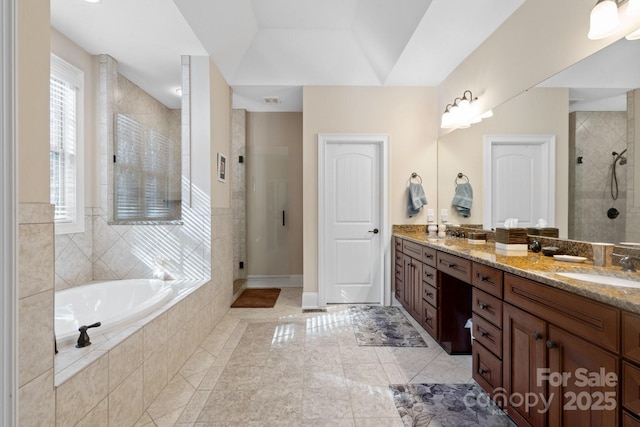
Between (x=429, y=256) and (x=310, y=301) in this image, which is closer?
(x=429, y=256)

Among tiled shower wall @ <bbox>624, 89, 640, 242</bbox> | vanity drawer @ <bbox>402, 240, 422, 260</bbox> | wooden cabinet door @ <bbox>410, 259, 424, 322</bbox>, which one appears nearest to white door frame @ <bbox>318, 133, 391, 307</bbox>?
vanity drawer @ <bbox>402, 240, 422, 260</bbox>

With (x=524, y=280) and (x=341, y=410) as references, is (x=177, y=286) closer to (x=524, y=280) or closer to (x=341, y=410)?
(x=341, y=410)

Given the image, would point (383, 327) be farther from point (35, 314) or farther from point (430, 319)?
point (35, 314)

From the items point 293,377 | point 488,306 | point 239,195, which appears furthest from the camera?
point 239,195

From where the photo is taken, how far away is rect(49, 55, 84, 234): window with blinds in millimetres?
2393

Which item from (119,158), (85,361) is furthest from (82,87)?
(85,361)

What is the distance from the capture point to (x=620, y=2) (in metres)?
1.48

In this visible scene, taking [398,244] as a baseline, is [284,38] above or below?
above

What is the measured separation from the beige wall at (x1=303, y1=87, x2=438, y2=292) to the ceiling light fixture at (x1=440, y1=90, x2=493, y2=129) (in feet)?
1.34

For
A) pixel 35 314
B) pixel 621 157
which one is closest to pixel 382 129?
pixel 621 157

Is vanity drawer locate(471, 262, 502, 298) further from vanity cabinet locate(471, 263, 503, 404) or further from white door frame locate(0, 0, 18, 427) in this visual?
white door frame locate(0, 0, 18, 427)

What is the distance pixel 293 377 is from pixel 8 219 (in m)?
1.74

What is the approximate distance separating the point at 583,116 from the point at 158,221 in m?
3.32

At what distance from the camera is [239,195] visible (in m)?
4.34
